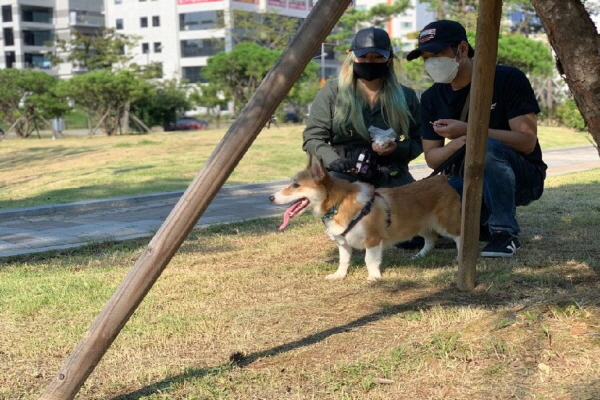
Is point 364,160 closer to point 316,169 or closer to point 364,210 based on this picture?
point 364,210

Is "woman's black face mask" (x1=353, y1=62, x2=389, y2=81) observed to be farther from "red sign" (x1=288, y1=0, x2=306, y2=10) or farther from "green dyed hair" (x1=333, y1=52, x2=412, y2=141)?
"red sign" (x1=288, y1=0, x2=306, y2=10)

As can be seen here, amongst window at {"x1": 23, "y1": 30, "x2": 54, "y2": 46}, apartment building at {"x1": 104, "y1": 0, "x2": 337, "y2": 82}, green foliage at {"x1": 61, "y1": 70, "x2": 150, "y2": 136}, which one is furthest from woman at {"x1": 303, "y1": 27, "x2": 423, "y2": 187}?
window at {"x1": 23, "y1": 30, "x2": 54, "y2": 46}

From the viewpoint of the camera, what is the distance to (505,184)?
15.4 feet

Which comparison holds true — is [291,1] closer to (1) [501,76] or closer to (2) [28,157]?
(2) [28,157]

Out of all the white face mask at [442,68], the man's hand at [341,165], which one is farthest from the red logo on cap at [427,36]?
Result: the man's hand at [341,165]

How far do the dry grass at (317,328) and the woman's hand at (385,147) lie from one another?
759mm

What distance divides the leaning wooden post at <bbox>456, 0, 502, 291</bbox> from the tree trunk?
607mm

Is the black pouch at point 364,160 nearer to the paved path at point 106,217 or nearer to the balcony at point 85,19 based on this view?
the paved path at point 106,217

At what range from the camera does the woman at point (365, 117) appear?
4988 mm

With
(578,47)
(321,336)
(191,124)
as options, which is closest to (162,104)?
(191,124)

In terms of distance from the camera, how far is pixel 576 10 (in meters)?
2.66

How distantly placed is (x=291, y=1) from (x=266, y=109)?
58.9 metres

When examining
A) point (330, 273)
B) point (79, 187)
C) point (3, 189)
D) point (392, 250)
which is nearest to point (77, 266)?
point (330, 273)

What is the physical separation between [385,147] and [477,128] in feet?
4.18
